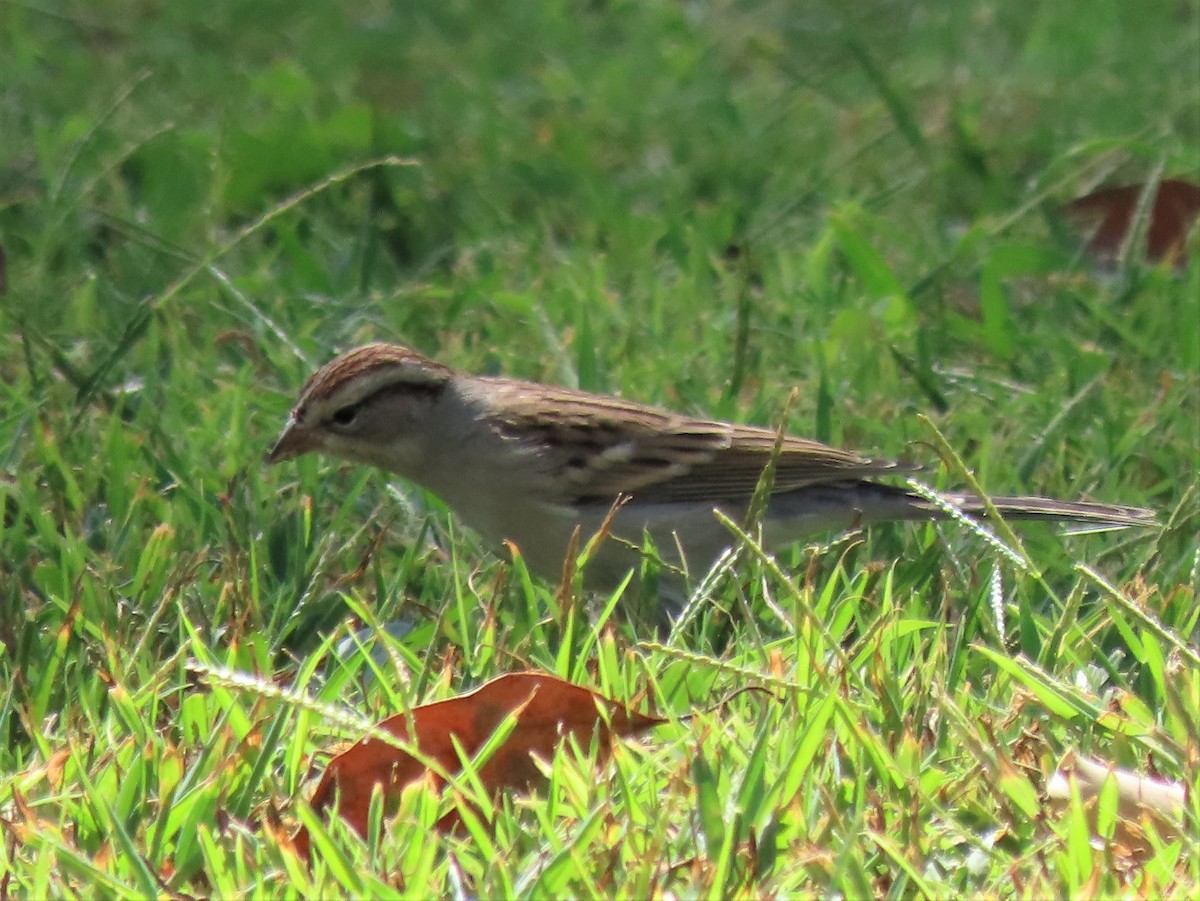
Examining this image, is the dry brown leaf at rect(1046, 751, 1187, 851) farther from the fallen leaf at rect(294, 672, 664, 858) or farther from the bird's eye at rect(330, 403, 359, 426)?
the bird's eye at rect(330, 403, 359, 426)

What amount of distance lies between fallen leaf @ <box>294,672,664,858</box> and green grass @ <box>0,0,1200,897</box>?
0.07 metres

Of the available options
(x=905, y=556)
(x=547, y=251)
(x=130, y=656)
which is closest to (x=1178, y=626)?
(x=905, y=556)

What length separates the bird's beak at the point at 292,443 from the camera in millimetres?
4176

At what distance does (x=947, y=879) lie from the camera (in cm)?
253

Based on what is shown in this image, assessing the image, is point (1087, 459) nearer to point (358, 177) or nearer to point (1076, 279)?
point (1076, 279)

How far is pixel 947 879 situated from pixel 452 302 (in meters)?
3.14

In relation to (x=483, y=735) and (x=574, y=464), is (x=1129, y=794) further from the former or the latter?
(x=574, y=464)

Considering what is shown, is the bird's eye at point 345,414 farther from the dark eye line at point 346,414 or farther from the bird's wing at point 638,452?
the bird's wing at point 638,452

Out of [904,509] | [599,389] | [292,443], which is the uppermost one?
[292,443]

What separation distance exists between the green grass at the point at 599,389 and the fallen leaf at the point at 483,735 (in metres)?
0.07

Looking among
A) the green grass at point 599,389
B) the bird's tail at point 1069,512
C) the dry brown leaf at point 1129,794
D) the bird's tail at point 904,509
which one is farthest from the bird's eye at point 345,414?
the dry brown leaf at point 1129,794

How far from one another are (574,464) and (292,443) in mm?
623

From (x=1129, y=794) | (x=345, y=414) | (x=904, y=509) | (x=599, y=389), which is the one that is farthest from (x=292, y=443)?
(x=1129, y=794)

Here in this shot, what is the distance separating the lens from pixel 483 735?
9.14 feet
